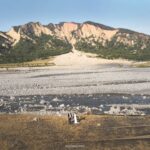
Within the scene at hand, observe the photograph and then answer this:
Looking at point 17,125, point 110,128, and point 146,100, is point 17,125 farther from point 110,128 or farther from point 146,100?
point 146,100

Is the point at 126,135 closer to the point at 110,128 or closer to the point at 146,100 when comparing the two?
the point at 110,128

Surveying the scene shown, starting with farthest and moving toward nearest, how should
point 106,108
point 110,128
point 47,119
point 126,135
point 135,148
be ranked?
point 106,108
point 47,119
point 110,128
point 126,135
point 135,148

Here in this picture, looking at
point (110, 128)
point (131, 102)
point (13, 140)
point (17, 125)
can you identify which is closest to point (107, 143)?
point (110, 128)

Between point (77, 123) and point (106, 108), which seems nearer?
point (77, 123)

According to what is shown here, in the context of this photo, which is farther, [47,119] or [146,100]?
[146,100]

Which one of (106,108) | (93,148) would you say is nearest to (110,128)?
(93,148)

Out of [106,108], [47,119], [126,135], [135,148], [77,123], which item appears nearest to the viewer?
[135,148]
